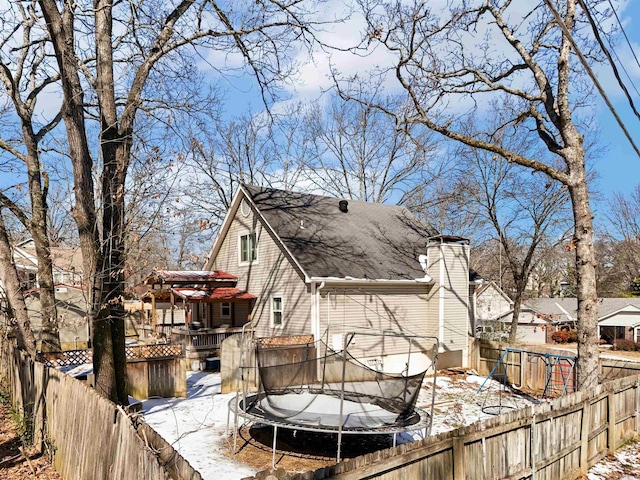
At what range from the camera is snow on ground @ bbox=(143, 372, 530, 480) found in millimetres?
8484

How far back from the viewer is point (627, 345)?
1358 inches

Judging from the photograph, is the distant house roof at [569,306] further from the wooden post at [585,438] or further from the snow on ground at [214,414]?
the wooden post at [585,438]

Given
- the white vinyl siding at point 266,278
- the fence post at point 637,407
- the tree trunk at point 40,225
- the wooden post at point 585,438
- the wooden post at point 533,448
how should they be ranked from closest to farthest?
1. the wooden post at point 533,448
2. the wooden post at point 585,438
3. the fence post at point 637,407
4. the tree trunk at point 40,225
5. the white vinyl siding at point 266,278

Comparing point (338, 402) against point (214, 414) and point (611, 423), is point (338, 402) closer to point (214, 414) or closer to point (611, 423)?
point (214, 414)

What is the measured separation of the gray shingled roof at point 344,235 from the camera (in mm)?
18109

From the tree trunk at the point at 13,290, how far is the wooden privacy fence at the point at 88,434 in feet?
10.0

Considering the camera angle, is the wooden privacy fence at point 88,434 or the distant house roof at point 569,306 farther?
the distant house roof at point 569,306

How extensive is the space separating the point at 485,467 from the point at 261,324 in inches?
563

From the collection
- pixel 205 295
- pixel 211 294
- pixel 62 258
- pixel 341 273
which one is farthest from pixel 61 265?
pixel 341 273

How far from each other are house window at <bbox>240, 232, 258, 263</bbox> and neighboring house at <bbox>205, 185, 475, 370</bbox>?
0.04 meters

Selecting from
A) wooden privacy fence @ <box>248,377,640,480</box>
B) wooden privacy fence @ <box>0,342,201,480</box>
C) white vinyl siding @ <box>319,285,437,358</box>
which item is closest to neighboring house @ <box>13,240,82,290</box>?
wooden privacy fence @ <box>0,342,201,480</box>

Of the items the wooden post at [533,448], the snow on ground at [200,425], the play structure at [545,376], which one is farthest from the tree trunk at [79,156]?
the play structure at [545,376]

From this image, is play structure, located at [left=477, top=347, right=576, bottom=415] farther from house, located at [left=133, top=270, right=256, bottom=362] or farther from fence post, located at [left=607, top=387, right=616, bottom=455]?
house, located at [left=133, top=270, right=256, bottom=362]

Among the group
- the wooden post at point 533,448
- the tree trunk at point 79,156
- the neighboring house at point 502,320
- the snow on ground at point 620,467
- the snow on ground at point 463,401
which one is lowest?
the neighboring house at point 502,320
